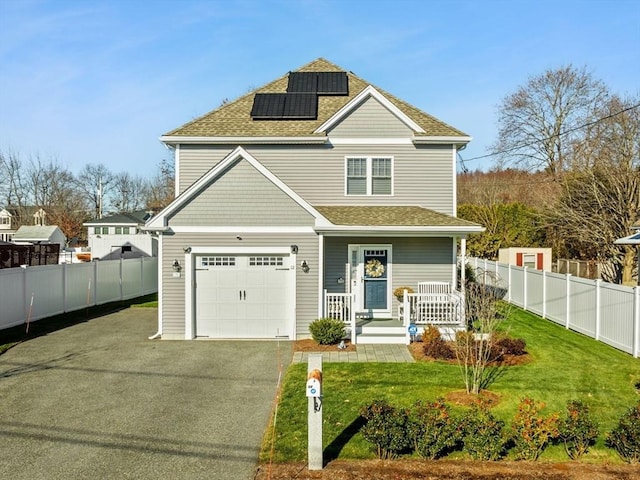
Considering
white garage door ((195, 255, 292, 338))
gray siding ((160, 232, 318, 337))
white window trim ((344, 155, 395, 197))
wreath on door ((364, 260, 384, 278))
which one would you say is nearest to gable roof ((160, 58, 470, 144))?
white window trim ((344, 155, 395, 197))

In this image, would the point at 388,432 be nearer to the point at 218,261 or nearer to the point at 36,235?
the point at 218,261

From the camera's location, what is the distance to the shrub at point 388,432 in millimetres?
6574

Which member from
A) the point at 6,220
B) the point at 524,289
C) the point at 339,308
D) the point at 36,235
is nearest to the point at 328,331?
the point at 339,308

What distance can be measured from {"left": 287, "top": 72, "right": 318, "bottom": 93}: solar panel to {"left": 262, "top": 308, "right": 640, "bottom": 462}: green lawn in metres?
11.4

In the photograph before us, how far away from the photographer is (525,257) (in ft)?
88.6

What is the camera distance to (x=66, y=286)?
59.2 ft

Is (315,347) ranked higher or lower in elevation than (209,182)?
lower

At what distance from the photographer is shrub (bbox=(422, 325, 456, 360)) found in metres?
11.5

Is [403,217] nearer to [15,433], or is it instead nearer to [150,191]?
[15,433]

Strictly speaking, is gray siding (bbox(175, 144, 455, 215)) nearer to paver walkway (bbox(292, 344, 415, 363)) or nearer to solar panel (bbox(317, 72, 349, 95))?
solar panel (bbox(317, 72, 349, 95))

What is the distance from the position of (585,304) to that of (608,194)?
52.2ft

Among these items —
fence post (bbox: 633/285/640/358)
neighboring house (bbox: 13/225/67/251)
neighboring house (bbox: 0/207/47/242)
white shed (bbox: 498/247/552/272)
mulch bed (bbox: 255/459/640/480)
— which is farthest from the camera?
neighboring house (bbox: 0/207/47/242)

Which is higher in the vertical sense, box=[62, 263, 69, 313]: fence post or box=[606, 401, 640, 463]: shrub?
box=[62, 263, 69, 313]: fence post

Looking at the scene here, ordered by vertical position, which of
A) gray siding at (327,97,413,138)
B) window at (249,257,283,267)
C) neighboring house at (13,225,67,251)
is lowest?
window at (249,257,283,267)
